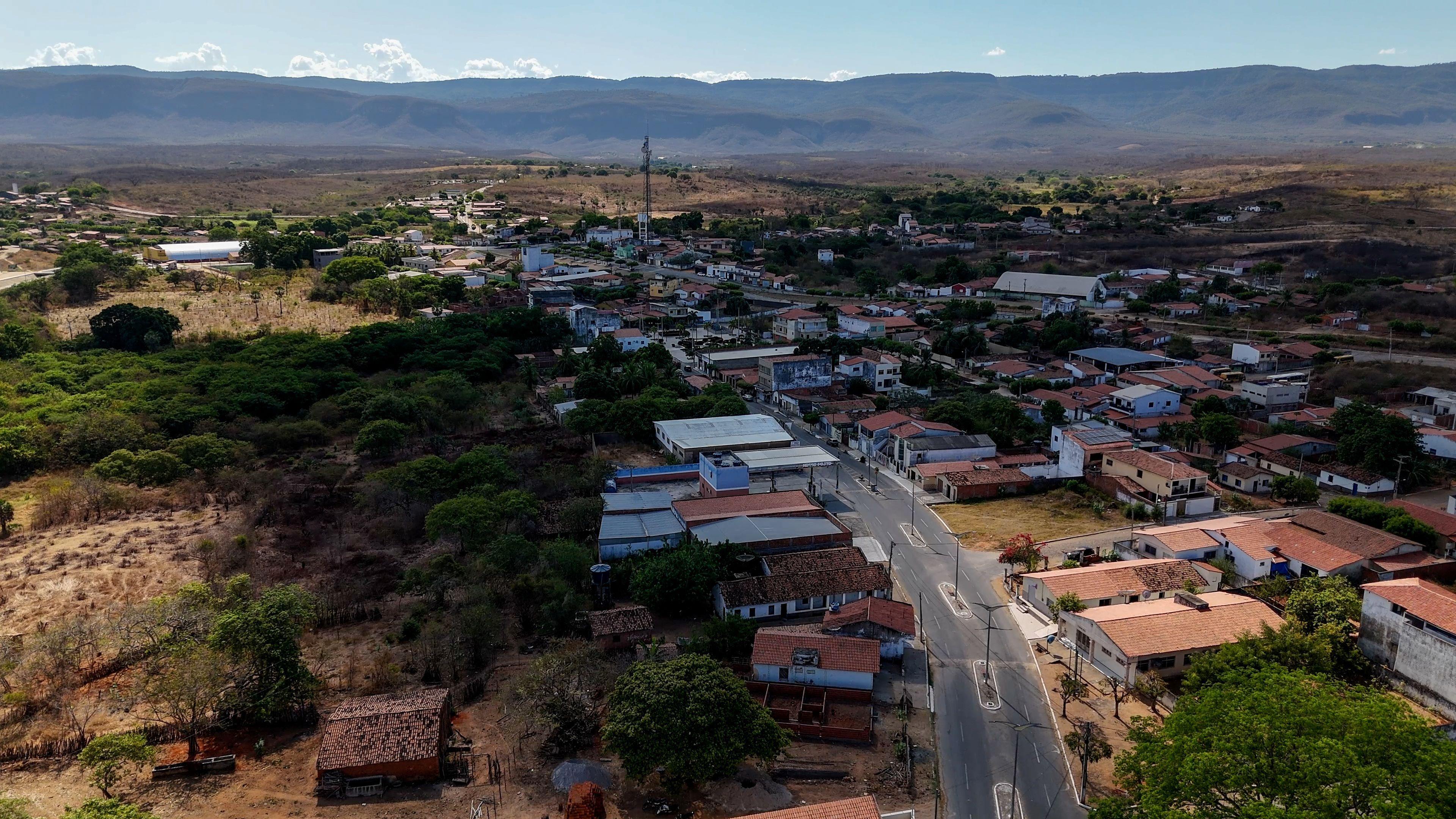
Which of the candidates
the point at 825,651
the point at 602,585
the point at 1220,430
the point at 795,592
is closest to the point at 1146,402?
the point at 1220,430

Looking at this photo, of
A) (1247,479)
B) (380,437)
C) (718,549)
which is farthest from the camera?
(380,437)

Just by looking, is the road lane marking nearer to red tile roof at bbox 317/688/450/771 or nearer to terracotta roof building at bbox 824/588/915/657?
terracotta roof building at bbox 824/588/915/657

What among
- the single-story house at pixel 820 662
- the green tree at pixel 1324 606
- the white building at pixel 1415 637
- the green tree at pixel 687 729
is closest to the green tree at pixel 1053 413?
the green tree at pixel 1324 606

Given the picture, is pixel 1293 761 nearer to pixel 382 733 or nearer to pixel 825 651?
pixel 825 651

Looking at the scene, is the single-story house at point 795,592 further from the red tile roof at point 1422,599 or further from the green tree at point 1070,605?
the red tile roof at point 1422,599

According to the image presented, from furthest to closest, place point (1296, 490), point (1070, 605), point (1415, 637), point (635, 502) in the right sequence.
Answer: point (1296, 490) < point (635, 502) < point (1070, 605) < point (1415, 637)

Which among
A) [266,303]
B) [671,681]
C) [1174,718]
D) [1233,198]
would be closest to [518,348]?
[266,303]
